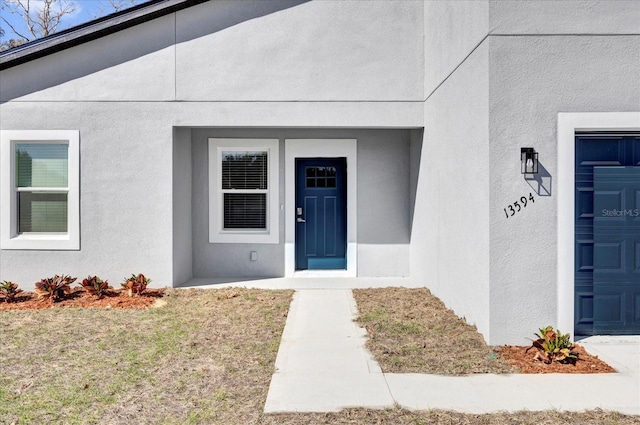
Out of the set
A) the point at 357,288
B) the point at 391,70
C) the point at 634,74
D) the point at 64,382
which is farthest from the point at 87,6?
the point at 634,74

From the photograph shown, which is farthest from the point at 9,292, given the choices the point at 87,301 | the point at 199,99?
the point at 199,99

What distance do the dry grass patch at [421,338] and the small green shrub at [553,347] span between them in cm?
44

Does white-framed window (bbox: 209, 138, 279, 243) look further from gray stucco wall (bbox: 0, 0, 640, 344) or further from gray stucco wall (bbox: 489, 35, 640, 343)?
gray stucco wall (bbox: 489, 35, 640, 343)

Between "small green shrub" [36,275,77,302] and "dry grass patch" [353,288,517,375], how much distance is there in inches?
190

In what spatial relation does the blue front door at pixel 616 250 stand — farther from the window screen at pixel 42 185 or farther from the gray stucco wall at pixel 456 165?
the window screen at pixel 42 185

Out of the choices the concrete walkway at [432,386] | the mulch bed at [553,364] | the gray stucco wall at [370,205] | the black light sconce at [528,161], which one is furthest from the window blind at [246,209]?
the mulch bed at [553,364]

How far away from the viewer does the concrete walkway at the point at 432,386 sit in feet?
12.2

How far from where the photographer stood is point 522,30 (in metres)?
5.08

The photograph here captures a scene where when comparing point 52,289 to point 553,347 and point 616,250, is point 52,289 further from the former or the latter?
point 616,250

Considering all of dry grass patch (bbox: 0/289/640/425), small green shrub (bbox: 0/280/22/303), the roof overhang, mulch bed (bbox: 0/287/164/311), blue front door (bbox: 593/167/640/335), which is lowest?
dry grass patch (bbox: 0/289/640/425)

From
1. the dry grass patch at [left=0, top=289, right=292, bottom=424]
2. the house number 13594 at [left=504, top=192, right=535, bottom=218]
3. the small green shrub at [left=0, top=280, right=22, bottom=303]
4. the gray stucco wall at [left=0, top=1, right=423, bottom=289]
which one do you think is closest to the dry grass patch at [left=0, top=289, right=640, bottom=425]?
the dry grass patch at [left=0, top=289, right=292, bottom=424]

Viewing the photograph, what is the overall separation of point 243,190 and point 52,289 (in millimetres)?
3796

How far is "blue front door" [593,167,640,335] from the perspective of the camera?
5246mm

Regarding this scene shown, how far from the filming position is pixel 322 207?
9.38 m
